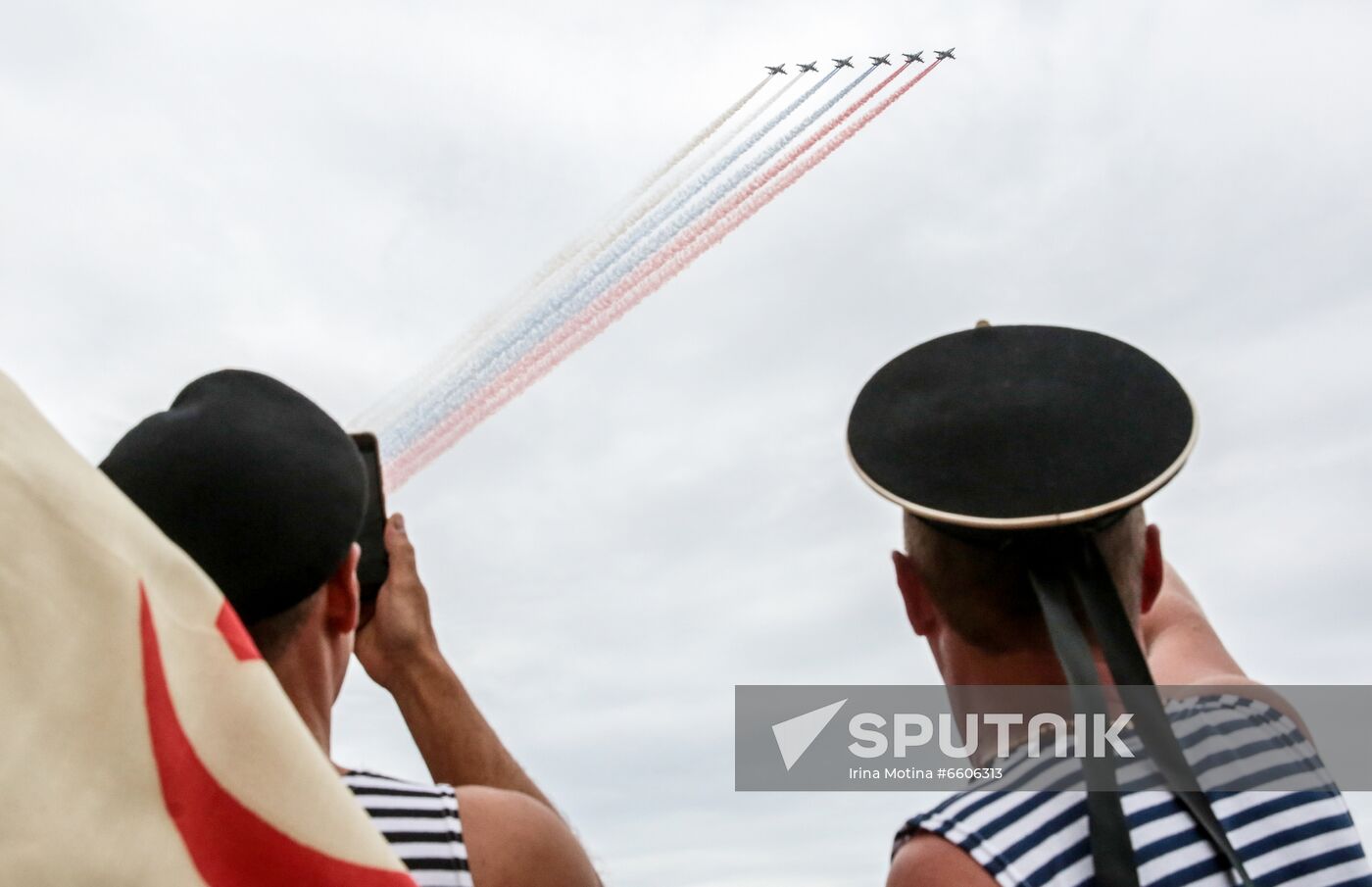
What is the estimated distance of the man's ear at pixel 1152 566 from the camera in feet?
12.0

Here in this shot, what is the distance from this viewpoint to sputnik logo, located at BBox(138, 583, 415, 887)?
2029 mm

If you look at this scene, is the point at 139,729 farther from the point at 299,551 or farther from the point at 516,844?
the point at 516,844

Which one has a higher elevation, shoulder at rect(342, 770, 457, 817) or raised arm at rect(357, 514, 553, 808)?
raised arm at rect(357, 514, 553, 808)

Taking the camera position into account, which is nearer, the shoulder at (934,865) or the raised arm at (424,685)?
the shoulder at (934,865)

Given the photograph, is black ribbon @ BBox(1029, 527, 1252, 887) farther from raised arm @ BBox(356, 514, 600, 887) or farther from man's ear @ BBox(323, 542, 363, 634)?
man's ear @ BBox(323, 542, 363, 634)

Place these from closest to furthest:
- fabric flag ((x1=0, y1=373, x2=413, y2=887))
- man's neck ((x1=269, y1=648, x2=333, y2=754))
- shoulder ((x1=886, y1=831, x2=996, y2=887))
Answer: fabric flag ((x1=0, y1=373, x2=413, y2=887)), shoulder ((x1=886, y1=831, x2=996, y2=887)), man's neck ((x1=269, y1=648, x2=333, y2=754))

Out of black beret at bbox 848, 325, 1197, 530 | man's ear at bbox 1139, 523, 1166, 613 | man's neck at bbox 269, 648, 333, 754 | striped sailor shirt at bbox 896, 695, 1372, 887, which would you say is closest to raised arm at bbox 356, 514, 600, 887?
man's neck at bbox 269, 648, 333, 754

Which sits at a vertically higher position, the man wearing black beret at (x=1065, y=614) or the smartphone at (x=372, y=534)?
the smartphone at (x=372, y=534)

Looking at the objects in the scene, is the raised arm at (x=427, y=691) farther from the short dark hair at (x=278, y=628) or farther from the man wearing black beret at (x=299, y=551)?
the short dark hair at (x=278, y=628)

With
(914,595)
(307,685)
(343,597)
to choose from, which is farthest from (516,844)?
(914,595)

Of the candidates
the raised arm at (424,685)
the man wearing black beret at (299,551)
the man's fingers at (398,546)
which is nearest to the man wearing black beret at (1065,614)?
the man wearing black beret at (299,551)

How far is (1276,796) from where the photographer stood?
3.26 m

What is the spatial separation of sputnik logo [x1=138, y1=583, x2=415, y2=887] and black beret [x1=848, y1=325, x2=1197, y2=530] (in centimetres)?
190

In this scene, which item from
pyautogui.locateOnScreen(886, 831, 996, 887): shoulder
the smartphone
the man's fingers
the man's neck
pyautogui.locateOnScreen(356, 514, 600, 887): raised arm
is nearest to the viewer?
pyautogui.locateOnScreen(886, 831, 996, 887): shoulder
